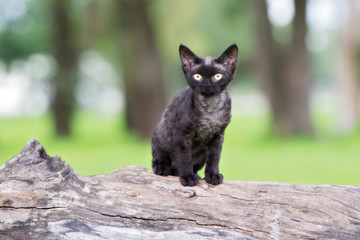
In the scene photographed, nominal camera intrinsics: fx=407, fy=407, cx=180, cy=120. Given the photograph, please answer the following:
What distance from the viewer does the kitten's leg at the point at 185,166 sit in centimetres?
334

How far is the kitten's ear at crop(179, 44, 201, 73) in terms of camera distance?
3201 millimetres

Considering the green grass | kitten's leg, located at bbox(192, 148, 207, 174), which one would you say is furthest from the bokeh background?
kitten's leg, located at bbox(192, 148, 207, 174)

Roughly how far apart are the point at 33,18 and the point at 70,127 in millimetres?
6107

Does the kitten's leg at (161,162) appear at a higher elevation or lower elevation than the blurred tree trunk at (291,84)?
lower

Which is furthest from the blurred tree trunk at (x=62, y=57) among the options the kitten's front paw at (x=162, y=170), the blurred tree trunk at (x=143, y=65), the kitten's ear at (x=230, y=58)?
the kitten's ear at (x=230, y=58)

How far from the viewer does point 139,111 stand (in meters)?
12.4

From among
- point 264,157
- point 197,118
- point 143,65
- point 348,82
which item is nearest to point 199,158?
point 197,118

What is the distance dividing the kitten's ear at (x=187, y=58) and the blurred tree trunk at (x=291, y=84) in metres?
8.98

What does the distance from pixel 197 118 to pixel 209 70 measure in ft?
1.37

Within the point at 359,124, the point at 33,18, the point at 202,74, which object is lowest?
the point at 202,74

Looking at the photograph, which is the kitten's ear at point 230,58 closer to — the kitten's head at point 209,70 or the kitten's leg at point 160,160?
the kitten's head at point 209,70

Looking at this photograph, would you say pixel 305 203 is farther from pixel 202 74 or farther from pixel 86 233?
pixel 86 233

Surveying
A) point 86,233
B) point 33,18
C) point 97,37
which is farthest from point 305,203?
point 33,18

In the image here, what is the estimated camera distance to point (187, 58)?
10.6ft
